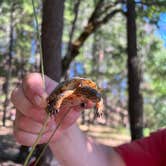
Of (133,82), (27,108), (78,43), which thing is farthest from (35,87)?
(78,43)

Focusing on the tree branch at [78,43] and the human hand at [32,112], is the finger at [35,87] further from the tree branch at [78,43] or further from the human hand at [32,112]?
the tree branch at [78,43]

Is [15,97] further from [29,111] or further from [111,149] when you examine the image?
[111,149]

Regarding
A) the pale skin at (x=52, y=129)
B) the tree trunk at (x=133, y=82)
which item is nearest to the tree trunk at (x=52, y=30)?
the tree trunk at (x=133, y=82)

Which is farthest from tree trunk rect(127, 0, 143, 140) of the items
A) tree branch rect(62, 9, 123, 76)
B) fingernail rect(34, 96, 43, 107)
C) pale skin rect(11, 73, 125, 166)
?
fingernail rect(34, 96, 43, 107)

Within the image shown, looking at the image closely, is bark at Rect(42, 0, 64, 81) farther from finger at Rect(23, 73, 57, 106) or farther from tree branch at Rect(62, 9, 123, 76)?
finger at Rect(23, 73, 57, 106)

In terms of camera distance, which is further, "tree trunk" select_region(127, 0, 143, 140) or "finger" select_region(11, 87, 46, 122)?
"tree trunk" select_region(127, 0, 143, 140)

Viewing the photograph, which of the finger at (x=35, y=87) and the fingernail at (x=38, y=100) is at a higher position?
the finger at (x=35, y=87)

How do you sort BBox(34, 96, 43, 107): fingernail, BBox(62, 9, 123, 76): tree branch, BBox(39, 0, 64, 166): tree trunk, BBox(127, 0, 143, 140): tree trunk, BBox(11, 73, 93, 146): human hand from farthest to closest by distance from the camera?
BBox(62, 9, 123, 76): tree branch < BBox(127, 0, 143, 140): tree trunk < BBox(39, 0, 64, 166): tree trunk < BBox(11, 73, 93, 146): human hand < BBox(34, 96, 43, 107): fingernail
